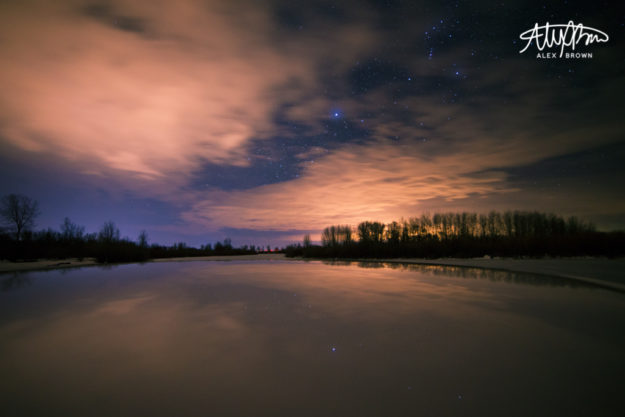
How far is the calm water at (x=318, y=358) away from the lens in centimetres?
210

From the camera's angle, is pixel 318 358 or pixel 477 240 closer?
pixel 318 358

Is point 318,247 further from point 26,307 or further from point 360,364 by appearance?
point 360,364

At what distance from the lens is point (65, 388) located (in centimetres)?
240

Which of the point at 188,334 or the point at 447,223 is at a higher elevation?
the point at 447,223

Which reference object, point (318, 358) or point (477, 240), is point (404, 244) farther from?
point (318, 358)

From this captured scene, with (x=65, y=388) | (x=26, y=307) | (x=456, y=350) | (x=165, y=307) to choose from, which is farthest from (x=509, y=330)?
(x=26, y=307)

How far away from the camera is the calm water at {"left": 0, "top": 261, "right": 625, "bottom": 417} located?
2.10 metres

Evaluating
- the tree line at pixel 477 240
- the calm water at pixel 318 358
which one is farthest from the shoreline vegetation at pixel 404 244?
the calm water at pixel 318 358

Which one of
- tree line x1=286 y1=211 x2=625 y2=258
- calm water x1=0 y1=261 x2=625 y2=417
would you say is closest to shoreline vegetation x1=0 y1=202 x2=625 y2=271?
tree line x1=286 y1=211 x2=625 y2=258

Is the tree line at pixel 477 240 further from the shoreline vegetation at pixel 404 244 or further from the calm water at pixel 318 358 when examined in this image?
the calm water at pixel 318 358

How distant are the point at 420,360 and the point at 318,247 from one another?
29065 millimetres

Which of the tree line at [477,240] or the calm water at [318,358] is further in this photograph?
the tree line at [477,240]

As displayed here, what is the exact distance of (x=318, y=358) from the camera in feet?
9.66

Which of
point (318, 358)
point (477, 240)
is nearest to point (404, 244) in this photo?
point (477, 240)
